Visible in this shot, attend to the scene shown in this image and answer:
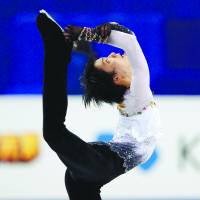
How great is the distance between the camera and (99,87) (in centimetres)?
261

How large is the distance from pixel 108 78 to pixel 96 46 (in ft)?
5.17

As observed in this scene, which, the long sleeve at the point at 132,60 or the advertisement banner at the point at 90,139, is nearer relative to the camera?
the long sleeve at the point at 132,60

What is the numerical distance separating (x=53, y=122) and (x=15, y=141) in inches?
65.4

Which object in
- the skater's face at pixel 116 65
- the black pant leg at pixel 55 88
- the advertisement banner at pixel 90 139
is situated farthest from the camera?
the advertisement banner at pixel 90 139

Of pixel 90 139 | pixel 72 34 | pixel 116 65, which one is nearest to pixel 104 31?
pixel 72 34

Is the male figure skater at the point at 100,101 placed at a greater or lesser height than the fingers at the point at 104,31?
lesser

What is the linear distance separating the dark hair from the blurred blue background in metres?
1.44

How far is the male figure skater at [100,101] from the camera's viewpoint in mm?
2311

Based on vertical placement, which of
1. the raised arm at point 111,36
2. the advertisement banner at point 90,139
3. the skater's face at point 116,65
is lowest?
the advertisement banner at point 90,139

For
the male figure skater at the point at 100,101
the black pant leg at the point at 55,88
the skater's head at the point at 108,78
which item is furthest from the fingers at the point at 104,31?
the skater's head at the point at 108,78

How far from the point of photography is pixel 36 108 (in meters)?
4.07

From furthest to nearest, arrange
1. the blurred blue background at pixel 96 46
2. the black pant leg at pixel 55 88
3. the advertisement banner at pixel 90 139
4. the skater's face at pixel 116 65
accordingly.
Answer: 1. the blurred blue background at pixel 96 46
2. the advertisement banner at pixel 90 139
3. the skater's face at pixel 116 65
4. the black pant leg at pixel 55 88

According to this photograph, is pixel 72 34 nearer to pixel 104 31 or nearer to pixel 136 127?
pixel 104 31

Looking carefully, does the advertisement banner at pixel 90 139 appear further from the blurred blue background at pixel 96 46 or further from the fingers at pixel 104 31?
the fingers at pixel 104 31
